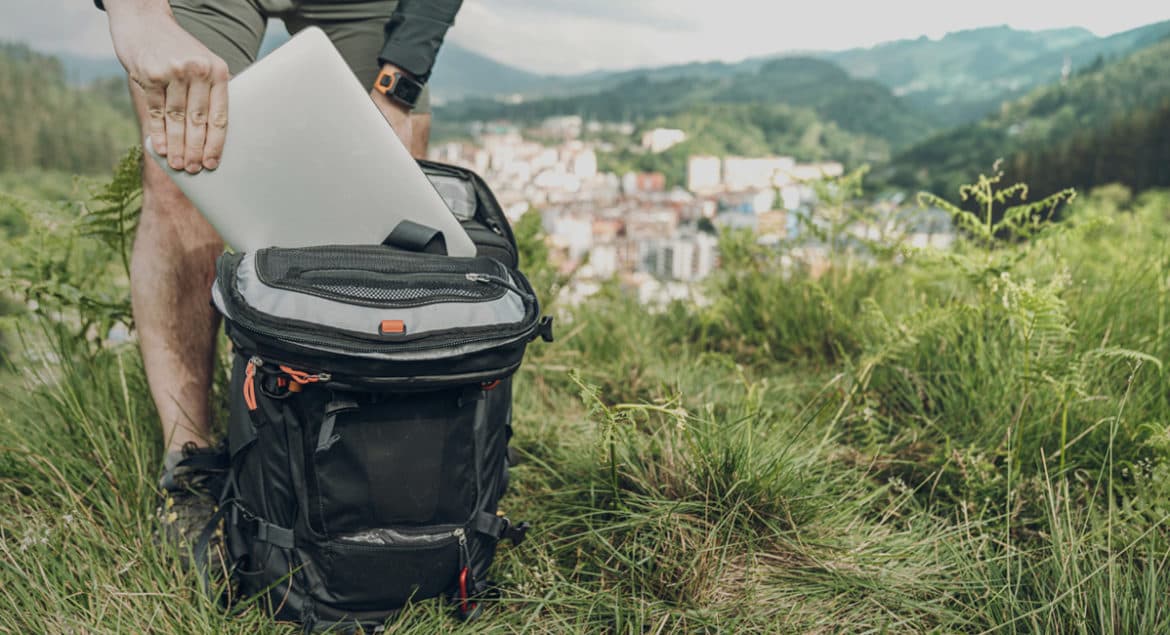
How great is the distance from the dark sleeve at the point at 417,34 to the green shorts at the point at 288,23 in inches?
3.6

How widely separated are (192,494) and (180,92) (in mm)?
874

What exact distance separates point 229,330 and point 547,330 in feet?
1.90

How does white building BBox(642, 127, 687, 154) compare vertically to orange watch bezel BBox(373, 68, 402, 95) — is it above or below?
above

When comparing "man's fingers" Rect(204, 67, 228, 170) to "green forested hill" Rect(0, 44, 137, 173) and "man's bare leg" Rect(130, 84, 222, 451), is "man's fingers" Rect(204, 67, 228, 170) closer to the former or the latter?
"man's bare leg" Rect(130, 84, 222, 451)

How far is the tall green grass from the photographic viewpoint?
1.28 metres

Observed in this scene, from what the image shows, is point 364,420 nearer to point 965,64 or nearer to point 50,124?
point 50,124

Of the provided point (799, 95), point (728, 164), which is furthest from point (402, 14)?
point (799, 95)

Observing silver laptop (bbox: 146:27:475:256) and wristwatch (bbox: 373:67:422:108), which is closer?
silver laptop (bbox: 146:27:475:256)

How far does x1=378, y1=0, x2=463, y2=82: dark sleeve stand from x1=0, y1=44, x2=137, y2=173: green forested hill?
231ft

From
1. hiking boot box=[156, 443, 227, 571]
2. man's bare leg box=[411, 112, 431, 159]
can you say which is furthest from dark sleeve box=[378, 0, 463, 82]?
hiking boot box=[156, 443, 227, 571]

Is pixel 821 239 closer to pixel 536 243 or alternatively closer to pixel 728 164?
pixel 536 243

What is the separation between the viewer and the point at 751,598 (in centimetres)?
134

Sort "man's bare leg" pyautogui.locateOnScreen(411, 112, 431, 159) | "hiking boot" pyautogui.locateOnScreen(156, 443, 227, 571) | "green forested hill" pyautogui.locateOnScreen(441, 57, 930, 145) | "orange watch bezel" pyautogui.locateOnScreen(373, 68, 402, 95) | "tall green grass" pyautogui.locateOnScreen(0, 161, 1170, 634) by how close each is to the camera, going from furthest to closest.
Answer: "green forested hill" pyautogui.locateOnScreen(441, 57, 930, 145)
"man's bare leg" pyautogui.locateOnScreen(411, 112, 431, 159)
"orange watch bezel" pyautogui.locateOnScreen(373, 68, 402, 95)
"hiking boot" pyautogui.locateOnScreen(156, 443, 227, 571)
"tall green grass" pyautogui.locateOnScreen(0, 161, 1170, 634)

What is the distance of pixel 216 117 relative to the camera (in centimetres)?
127
